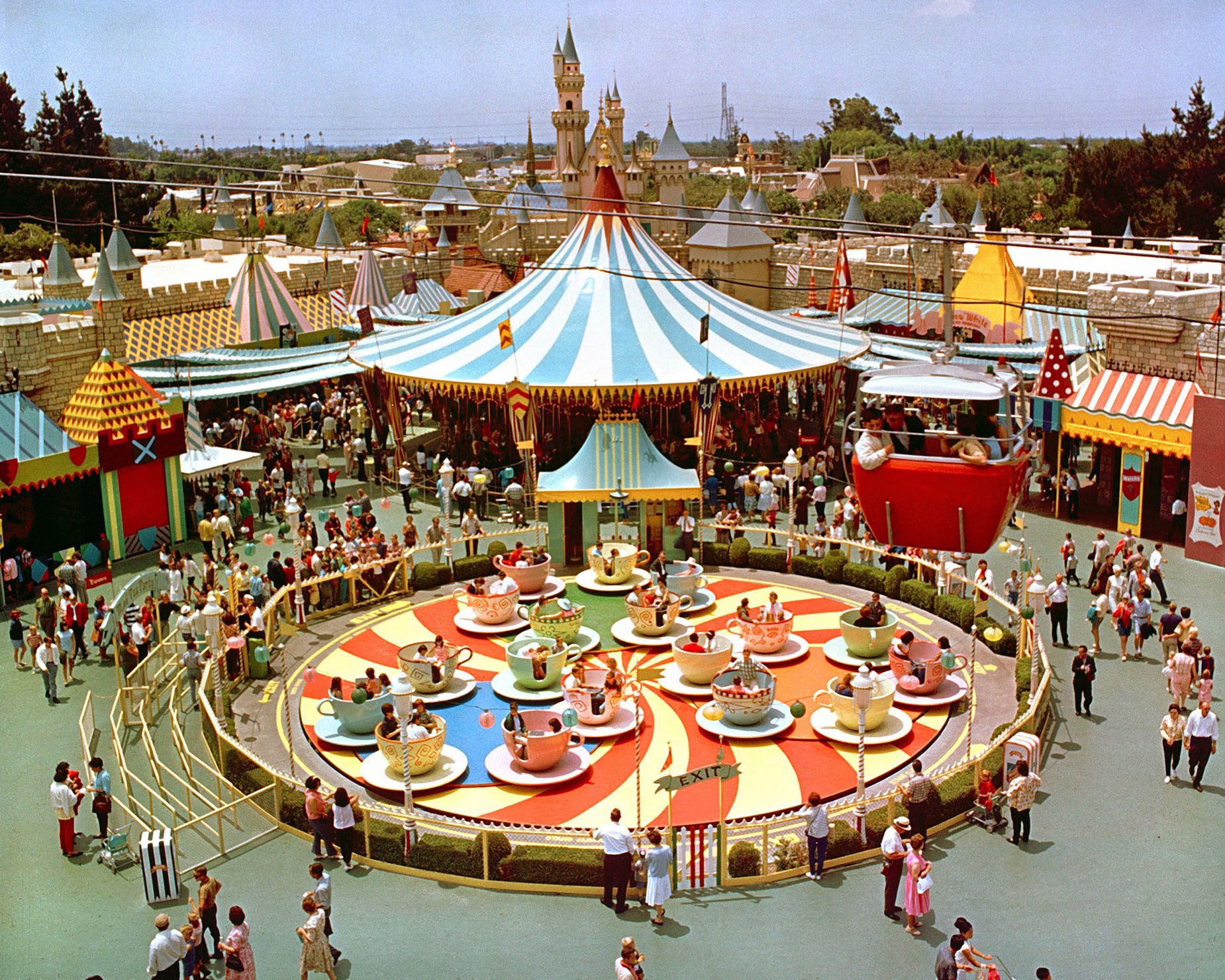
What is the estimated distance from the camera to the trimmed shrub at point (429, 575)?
64.9ft

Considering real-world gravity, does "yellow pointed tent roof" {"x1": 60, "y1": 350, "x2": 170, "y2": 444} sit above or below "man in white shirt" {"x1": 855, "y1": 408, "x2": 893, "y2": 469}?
below

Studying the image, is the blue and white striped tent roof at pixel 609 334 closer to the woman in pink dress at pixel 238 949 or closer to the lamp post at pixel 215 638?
the lamp post at pixel 215 638

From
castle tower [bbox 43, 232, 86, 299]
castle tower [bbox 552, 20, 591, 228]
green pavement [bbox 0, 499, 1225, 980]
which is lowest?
green pavement [bbox 0, 499, 1225, 980]

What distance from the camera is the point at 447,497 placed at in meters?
21.6

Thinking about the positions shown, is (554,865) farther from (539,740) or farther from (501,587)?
(501,587)

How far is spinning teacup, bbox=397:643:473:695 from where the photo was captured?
15398 mm

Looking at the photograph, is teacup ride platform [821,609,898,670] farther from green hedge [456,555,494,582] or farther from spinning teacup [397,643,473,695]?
green hedge [456,555,494,582]

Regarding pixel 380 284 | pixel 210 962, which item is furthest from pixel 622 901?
pixel 380 284

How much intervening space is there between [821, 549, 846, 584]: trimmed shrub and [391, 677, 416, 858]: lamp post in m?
7.72

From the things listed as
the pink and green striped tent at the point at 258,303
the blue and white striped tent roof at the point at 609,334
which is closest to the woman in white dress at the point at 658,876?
the blue and white striped tent roof at the point at 609,334

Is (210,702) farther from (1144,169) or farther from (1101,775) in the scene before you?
(1144,169)

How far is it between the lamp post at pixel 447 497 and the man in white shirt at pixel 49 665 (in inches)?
245

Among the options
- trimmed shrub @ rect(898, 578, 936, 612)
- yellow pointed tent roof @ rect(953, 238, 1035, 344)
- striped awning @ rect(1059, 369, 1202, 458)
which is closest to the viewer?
trimmed shrub @ rect(898, 578, 936, 612)

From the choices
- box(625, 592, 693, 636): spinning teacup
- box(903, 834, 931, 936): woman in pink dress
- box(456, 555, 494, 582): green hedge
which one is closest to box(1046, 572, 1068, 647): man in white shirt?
box(625, 592, 693, 636): spinning teacup
